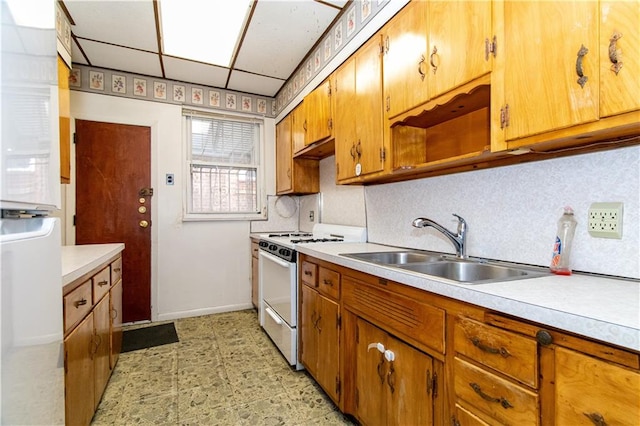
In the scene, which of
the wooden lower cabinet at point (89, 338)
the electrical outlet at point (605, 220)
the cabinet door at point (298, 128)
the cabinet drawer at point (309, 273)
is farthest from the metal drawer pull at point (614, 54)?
the cabinet door at point (298, 128)

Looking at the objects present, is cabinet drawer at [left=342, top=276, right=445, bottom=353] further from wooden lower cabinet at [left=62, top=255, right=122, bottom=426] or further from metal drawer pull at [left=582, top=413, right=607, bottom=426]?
wooden lower cabinet at [left=62, top=255, right=122, bottom=426]

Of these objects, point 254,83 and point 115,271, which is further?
point 254,83

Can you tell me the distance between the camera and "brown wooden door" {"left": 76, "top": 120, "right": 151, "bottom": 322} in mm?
2932

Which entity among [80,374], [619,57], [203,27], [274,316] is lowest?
[274,316]

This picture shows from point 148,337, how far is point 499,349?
2.91m

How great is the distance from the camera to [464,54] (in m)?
1.22

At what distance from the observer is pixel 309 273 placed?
1955 mm

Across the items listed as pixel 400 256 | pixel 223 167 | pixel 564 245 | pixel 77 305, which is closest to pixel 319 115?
pixel 400 256

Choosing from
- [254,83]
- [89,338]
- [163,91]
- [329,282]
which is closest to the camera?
[89,338]

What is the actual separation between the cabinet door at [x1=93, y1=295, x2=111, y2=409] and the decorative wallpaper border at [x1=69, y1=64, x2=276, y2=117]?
225cm

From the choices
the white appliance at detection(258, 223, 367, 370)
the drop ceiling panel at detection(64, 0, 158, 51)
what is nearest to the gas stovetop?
the white appliance at detection(258, 223, 367, 370)

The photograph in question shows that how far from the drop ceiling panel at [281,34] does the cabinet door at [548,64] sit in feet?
4.98

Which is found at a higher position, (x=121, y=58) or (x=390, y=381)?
(x=121, y=58)

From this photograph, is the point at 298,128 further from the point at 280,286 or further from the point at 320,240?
the point at 280,286
